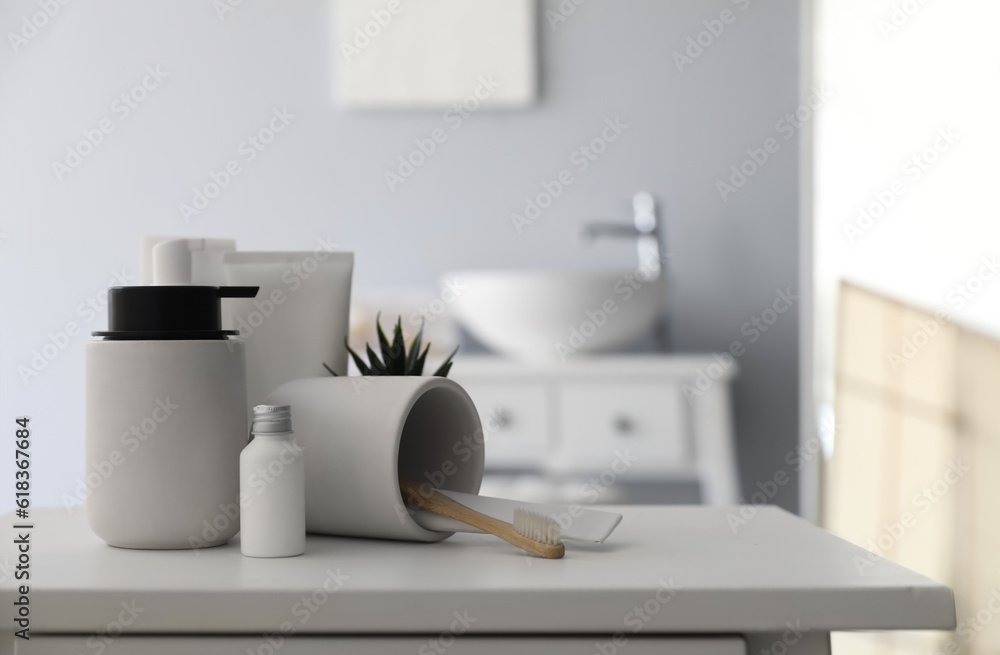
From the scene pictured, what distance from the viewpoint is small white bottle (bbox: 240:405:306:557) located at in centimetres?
52

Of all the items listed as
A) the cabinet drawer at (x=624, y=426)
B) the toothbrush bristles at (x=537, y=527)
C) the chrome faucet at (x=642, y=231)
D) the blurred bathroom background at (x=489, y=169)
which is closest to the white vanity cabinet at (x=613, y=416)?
the cabinet drawer at (x=624, y=426)

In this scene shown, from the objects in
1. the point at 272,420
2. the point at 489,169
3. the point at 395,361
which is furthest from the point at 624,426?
the point at 272,420

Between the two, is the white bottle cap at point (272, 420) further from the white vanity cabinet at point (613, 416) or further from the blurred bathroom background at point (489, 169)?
the blurred bathroom background at point (489, 169)

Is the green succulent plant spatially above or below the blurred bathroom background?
below

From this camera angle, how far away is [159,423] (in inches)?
20.7

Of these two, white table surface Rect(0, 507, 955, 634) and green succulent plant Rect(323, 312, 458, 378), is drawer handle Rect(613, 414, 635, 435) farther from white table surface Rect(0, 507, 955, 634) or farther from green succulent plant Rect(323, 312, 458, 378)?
white table surface Rect(0, 507, 955, 634)

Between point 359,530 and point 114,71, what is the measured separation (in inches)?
83.1

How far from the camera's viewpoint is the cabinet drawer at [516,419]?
179 centimetres

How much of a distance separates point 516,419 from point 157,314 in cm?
130

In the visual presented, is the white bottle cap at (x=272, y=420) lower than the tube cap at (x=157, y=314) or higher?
lower

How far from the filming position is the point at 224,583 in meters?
0.46

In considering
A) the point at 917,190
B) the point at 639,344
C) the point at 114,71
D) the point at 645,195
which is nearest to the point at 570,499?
the point at 639,344

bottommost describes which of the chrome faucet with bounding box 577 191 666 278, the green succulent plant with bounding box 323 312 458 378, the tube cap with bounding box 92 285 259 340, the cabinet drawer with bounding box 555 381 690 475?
the cabinet drawer with bounding box 555 381 690 475

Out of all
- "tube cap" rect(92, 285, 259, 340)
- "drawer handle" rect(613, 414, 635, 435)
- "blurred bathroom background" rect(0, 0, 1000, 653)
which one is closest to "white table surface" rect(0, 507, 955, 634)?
"tube cap" rect(92, 285, 259, 340)
